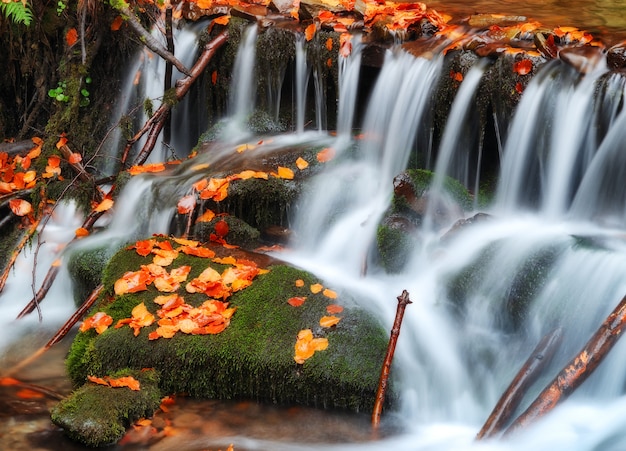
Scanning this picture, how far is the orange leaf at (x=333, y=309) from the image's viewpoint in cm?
480

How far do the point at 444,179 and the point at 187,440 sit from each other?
3.17m

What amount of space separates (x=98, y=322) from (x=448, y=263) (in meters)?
2.46

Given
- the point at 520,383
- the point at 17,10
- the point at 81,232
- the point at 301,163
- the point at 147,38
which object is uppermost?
the point at 17,10

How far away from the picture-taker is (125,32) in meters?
8.32

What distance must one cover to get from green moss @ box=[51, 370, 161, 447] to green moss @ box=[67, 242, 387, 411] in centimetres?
24

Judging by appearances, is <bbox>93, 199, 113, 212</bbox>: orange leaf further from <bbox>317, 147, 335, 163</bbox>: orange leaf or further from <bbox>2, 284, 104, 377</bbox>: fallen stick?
<bbox>317, 147, 335, 163</bbox>: orange leaf

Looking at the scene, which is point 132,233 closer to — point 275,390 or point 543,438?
point 275,390

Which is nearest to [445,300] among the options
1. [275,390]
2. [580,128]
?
[275,390]

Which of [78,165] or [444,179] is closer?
[444,179]

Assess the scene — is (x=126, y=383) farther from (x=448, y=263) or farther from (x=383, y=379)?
(x=448, y=263)

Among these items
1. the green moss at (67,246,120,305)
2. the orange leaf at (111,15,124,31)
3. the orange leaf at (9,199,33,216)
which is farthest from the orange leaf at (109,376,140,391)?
the orange leaf at (111,15,124,31)

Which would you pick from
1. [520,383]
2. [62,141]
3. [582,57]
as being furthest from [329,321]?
[62,141]

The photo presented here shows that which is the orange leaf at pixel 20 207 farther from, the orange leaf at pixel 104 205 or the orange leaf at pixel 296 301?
the orange leaf at pixel 296 301

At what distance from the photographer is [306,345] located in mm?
4547
